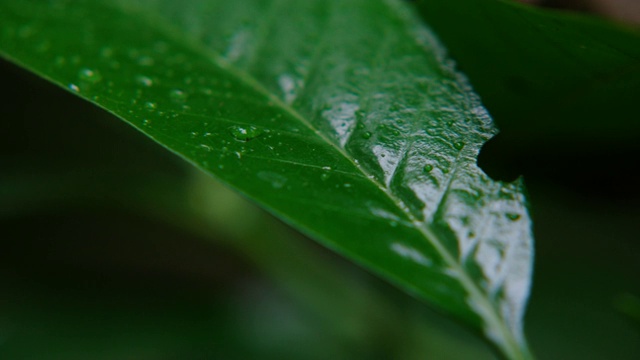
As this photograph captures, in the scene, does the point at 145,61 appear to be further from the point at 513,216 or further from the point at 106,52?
the point at 513,216

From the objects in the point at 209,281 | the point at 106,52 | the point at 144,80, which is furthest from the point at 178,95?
the point at 209,281

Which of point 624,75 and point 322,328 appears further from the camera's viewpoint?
point 322,328

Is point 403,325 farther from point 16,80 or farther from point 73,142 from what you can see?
point 16,80

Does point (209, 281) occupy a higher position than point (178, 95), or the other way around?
point (178, 95)

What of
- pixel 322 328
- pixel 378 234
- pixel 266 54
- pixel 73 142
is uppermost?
pixel 266 54

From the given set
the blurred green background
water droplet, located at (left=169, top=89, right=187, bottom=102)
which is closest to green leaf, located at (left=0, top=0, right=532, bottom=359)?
water droplet, located at (left=169, top=89, right=187, bottom=102)

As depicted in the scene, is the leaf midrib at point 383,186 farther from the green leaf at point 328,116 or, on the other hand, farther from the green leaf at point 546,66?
the green leaf at point 546,66

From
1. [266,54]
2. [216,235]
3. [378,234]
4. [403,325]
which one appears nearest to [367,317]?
[403,325]
